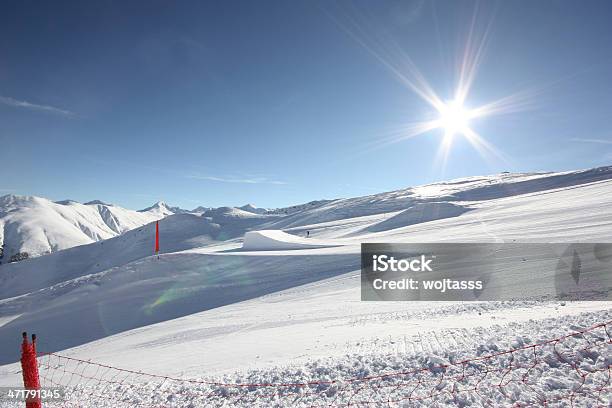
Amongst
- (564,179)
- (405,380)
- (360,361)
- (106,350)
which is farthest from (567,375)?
(564,179)

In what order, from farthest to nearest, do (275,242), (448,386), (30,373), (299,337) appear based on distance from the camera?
(275,242), (299,337), (30,373), (448,386)

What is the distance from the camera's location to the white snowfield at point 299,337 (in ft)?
17.1

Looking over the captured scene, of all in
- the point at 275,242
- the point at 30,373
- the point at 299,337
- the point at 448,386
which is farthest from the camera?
the point at 275,242

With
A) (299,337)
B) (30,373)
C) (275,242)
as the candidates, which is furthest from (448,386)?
(275,242)

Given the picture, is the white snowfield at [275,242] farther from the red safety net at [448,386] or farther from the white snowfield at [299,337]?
the red safety net at [448,386]

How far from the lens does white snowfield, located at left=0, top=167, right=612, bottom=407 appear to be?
5.22 metres

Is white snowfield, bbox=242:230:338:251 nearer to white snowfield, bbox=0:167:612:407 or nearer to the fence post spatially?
white snowfield, bbox=0:167:612:407

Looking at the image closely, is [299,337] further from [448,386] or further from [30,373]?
[30,373]

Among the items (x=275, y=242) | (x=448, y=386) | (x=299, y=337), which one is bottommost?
(x=299, y=337)

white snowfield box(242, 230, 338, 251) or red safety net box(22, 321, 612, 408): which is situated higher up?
white snowfield box(242, 230, 338, 251)

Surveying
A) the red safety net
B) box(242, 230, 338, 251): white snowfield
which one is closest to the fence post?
the red safety net

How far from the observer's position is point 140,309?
19.6m

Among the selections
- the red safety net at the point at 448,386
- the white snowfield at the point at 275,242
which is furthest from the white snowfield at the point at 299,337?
the white snowfield at the point at 275,242

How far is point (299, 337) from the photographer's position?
949 cm
